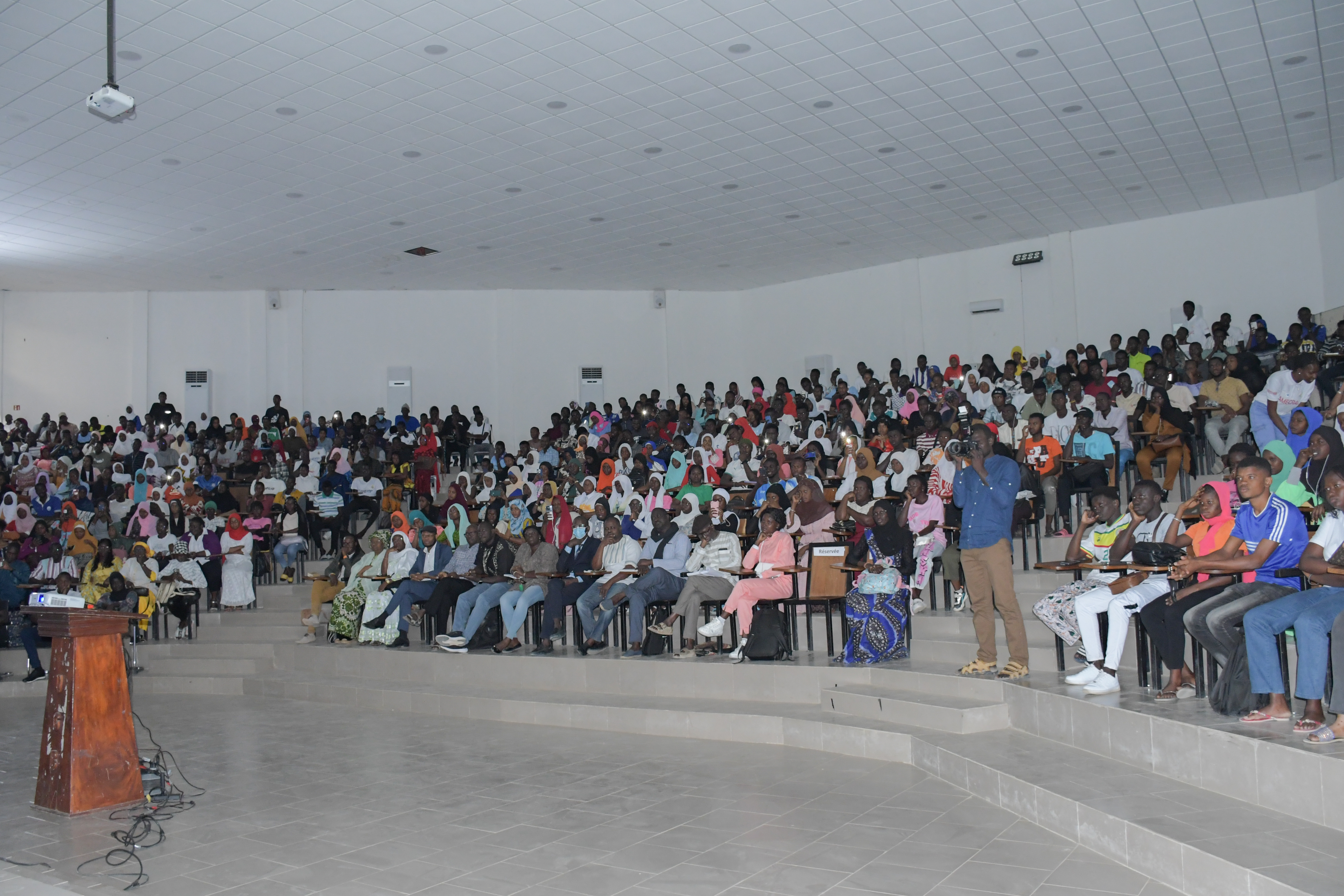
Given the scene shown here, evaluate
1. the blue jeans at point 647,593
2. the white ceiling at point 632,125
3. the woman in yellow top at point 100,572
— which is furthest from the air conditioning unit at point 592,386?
the blue jeans at point 647,593

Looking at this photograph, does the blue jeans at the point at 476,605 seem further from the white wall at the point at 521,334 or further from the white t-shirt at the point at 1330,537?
the white wall at the point at 521,334

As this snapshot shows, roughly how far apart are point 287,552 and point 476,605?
417 cm

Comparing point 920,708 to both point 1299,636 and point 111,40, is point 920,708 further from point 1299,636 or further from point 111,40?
point 111,40

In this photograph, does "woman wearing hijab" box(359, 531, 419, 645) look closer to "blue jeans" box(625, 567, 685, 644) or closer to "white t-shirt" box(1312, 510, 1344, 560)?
"blue jeans" box(625, 567, 685, 644)

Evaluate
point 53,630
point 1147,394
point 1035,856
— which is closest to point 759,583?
point 1035,856

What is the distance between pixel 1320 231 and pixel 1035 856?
12.0 meters

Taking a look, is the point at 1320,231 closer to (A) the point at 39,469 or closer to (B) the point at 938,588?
(B) the point at 938,588

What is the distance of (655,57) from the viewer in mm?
8914

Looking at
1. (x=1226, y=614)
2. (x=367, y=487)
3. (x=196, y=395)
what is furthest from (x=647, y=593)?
(x=196, y=395)

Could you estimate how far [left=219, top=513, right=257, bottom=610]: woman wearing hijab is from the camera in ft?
38.1

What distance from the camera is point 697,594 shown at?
8078mm

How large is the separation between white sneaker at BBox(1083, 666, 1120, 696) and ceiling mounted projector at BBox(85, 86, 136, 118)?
21.7ft

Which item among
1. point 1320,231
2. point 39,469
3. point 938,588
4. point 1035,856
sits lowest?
point 1035,856

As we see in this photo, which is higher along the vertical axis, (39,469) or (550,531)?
(39,469)
